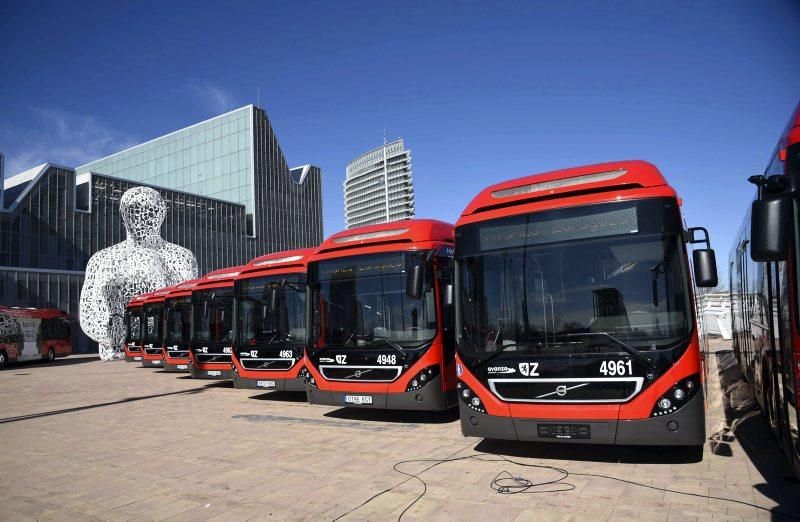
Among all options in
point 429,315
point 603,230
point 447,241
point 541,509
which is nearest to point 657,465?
point 541,509

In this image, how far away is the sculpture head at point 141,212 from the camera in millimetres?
30578

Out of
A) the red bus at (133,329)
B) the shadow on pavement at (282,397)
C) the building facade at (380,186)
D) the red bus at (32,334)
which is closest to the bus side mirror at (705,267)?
the shadow on pavement at (282,397)

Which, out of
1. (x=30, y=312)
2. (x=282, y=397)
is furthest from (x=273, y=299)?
(x=30, y=312)

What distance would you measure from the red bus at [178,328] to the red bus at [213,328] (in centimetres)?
249

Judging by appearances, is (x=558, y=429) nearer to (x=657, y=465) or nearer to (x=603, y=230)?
(x=657, y=465)

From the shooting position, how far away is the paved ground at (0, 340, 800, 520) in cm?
514

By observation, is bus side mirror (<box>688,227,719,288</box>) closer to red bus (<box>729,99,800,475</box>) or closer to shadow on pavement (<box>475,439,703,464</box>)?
red bus (<box>729,99,800,475</box>)

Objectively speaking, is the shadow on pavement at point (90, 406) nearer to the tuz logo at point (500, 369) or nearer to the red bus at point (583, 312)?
the red bus at point (583, 312)

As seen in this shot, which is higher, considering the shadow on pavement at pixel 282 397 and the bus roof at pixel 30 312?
the bus roof at pixel 30 312

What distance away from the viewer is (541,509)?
16.3 ft

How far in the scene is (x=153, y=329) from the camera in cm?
2252

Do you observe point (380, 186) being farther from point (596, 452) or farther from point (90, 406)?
point (596, 452)

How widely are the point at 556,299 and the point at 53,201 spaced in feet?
166

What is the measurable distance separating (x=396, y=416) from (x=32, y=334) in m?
28.8
